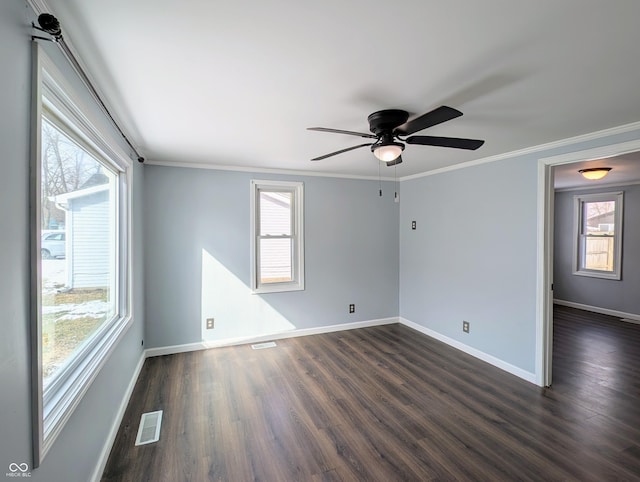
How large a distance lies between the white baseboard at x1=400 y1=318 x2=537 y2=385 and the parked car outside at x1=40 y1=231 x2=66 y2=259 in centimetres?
399

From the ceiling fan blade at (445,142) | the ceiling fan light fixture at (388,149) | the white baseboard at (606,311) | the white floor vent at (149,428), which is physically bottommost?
the white floor vent at (149,428)

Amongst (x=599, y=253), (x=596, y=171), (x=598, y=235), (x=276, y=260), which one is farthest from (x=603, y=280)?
(x=276, y=260)

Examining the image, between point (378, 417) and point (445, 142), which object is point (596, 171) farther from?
point (378, 417)

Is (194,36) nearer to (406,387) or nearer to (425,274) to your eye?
(406,387)

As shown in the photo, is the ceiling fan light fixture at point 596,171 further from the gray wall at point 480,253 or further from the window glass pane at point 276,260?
the window glass pane at point 276,260

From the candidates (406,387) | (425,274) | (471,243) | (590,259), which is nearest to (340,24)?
(406,387)

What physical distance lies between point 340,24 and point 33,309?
160 centimetres

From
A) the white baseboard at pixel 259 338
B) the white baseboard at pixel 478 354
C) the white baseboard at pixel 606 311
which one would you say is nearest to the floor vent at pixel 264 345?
the white baseboard at pixel 259 338

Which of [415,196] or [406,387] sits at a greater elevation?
[415,196]

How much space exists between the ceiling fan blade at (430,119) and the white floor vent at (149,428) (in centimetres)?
281

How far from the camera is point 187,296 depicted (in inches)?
156

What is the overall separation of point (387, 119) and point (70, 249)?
2.12 meters

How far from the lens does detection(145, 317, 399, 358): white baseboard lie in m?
3.88

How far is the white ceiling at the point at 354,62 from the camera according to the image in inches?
49.3
